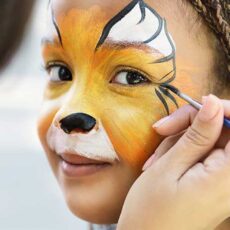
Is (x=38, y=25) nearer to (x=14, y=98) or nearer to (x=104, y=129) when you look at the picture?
(x=104, y=129)

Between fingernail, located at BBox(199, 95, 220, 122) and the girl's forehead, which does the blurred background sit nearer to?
the girl's forehead

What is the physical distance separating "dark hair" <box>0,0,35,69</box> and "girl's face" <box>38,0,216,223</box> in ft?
0.21

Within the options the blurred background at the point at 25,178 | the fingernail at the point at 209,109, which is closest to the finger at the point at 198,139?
the fingernail at the point at 209,109

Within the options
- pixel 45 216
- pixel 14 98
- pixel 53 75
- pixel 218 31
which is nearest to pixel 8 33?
pixel 53 75

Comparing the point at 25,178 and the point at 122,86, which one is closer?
the point at 122,86

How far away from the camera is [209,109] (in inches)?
26.8

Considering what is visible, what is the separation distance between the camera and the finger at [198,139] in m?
0.68

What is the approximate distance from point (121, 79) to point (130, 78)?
1 cm

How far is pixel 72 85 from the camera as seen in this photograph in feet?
2.70

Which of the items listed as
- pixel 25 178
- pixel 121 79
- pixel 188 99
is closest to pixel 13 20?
pixel 121 79

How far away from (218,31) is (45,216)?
3.11ft

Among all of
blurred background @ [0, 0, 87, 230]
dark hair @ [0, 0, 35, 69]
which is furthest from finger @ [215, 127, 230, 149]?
blurred background @ [0, 0, 87, 230]

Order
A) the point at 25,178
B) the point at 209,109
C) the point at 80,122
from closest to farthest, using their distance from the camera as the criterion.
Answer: the point at 209,109 → the point at 80,122 → the point at 25,178

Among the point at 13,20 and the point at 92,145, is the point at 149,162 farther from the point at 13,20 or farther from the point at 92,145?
the point at 13,20
